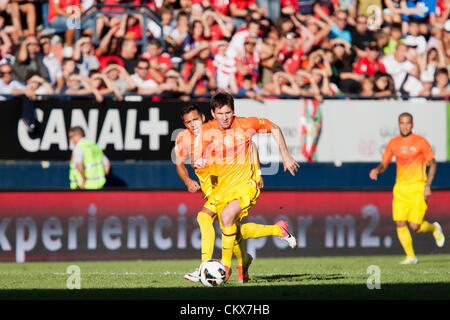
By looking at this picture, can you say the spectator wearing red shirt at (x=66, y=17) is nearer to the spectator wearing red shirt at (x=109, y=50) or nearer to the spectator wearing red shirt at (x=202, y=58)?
the spectator wearing red shirt at (x=109, y=50)

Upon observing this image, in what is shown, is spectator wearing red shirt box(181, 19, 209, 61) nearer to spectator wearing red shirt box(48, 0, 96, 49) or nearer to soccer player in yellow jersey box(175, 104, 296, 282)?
spectator wearing red shirt box(48, 0, 96, 49)

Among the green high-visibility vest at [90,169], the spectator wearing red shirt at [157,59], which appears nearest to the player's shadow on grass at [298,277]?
the green high-visibility vest at [90,169]

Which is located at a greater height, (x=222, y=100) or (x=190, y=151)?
(x=222, y=100)

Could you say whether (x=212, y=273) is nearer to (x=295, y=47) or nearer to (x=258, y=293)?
(x=258, y=293)

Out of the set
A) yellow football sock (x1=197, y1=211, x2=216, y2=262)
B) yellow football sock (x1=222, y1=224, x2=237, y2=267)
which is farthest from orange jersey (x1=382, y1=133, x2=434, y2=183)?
yellow football sock (x1=222, y1=224, x2=237, y2=267)

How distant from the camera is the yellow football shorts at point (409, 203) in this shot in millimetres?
13305

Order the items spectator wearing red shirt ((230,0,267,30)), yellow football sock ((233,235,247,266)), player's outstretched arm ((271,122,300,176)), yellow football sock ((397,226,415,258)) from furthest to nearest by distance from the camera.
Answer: spectator wearing red shirt ((230,0,267,30)) → yellow football sock ((397,226,415,258)) → yellow football sock ((233,235,247,266)) → player's outstretched arm ((271,122,300,176))

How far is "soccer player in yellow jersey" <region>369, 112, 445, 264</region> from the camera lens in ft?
43.6

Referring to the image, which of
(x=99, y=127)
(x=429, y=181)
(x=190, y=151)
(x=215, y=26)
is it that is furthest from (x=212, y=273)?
(x=215, y=26)

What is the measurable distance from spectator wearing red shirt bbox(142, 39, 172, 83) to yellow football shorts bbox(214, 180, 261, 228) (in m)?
6.17

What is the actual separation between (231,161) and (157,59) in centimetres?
655

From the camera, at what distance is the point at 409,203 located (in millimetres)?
13352

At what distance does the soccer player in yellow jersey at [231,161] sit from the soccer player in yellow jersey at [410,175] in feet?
14.3
